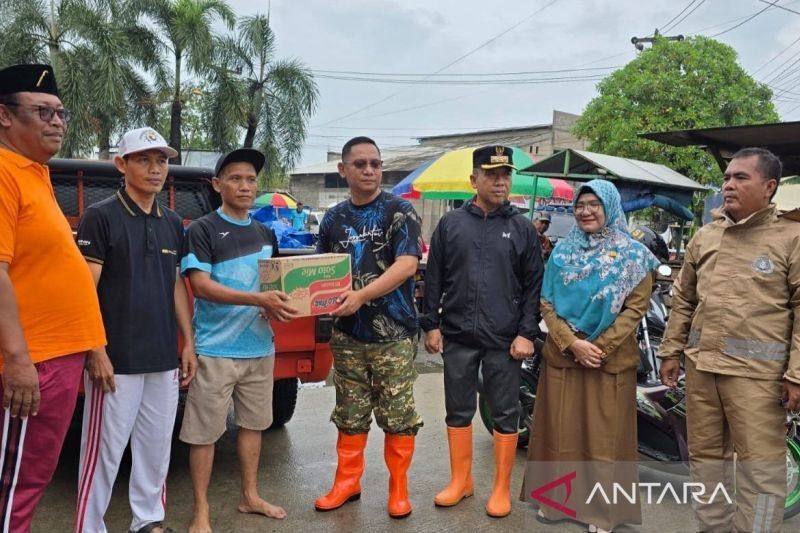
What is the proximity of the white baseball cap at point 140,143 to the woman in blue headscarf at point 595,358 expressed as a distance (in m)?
1.97

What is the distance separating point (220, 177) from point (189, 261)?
18.5 inches

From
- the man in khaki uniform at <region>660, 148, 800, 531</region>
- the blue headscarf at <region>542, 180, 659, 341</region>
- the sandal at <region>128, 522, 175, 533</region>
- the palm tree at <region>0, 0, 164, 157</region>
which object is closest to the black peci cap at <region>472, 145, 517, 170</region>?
the blue headscarf at <region>542, 180, 659, 341</region>

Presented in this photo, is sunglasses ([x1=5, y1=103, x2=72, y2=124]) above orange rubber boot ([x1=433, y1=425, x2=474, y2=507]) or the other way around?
above

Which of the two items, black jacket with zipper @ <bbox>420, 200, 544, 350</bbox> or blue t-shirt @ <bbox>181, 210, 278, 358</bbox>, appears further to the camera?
black jacket with zipper @ <bbox>420, 200, 544, 350</bbox>

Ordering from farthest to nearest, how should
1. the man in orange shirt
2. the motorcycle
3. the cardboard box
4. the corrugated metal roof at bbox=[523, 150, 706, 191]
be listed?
the corrugated metal roof at bbox=[523, 150, 706, 191] < the motorcycle < the cardboard box < the man in orange shirt

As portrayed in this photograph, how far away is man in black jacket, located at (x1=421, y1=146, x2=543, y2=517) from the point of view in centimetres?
330

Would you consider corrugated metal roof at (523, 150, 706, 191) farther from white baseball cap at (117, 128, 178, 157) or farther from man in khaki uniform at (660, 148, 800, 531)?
white baseball cap at (117, 128, 178, 157)

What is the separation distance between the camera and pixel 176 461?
394cm

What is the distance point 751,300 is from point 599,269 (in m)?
0.66

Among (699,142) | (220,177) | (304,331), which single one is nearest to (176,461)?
(304,331)

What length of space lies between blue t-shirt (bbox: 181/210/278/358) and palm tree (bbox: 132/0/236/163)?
15362mm

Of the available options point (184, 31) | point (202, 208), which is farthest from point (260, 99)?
point (202, 208)

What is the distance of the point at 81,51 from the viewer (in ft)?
54.6

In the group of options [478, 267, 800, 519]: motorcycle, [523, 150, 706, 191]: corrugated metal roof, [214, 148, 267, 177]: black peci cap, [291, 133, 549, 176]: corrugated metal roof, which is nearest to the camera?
[214, 148, 267, 177]: black peci cap
